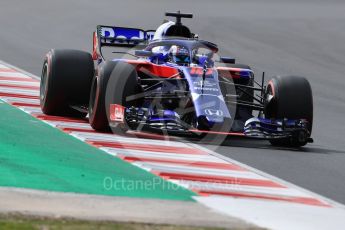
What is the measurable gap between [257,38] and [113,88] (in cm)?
1461

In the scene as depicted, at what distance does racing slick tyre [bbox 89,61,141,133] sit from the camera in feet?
40.8

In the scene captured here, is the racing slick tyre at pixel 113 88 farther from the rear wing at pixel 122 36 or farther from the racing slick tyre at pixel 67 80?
Answer: the rear wing at pixel 122 36

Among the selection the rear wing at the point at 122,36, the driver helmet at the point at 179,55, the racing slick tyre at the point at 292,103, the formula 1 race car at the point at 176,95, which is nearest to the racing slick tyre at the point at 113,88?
the formula 1 race car at the point at 176,95

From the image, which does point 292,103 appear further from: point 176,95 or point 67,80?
point 67,80

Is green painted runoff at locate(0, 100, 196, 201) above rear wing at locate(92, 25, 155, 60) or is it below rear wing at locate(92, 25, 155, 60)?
below

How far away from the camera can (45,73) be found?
14.4 meters

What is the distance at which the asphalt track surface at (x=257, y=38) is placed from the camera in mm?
12249

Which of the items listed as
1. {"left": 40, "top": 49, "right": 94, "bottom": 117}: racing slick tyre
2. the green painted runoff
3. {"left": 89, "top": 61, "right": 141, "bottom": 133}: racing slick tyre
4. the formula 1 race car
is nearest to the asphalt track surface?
the formula 1 race car

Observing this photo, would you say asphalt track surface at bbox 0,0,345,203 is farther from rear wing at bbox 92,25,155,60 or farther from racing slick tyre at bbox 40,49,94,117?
rear wing at bbox 92,25,155,60

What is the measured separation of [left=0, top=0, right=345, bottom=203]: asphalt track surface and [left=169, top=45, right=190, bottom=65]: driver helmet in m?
1.32

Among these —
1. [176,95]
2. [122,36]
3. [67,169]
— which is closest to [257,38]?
[122,36]

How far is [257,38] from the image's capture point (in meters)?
26.7

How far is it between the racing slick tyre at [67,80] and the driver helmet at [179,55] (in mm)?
1168

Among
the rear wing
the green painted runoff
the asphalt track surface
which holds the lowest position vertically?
the asphalt track surface
